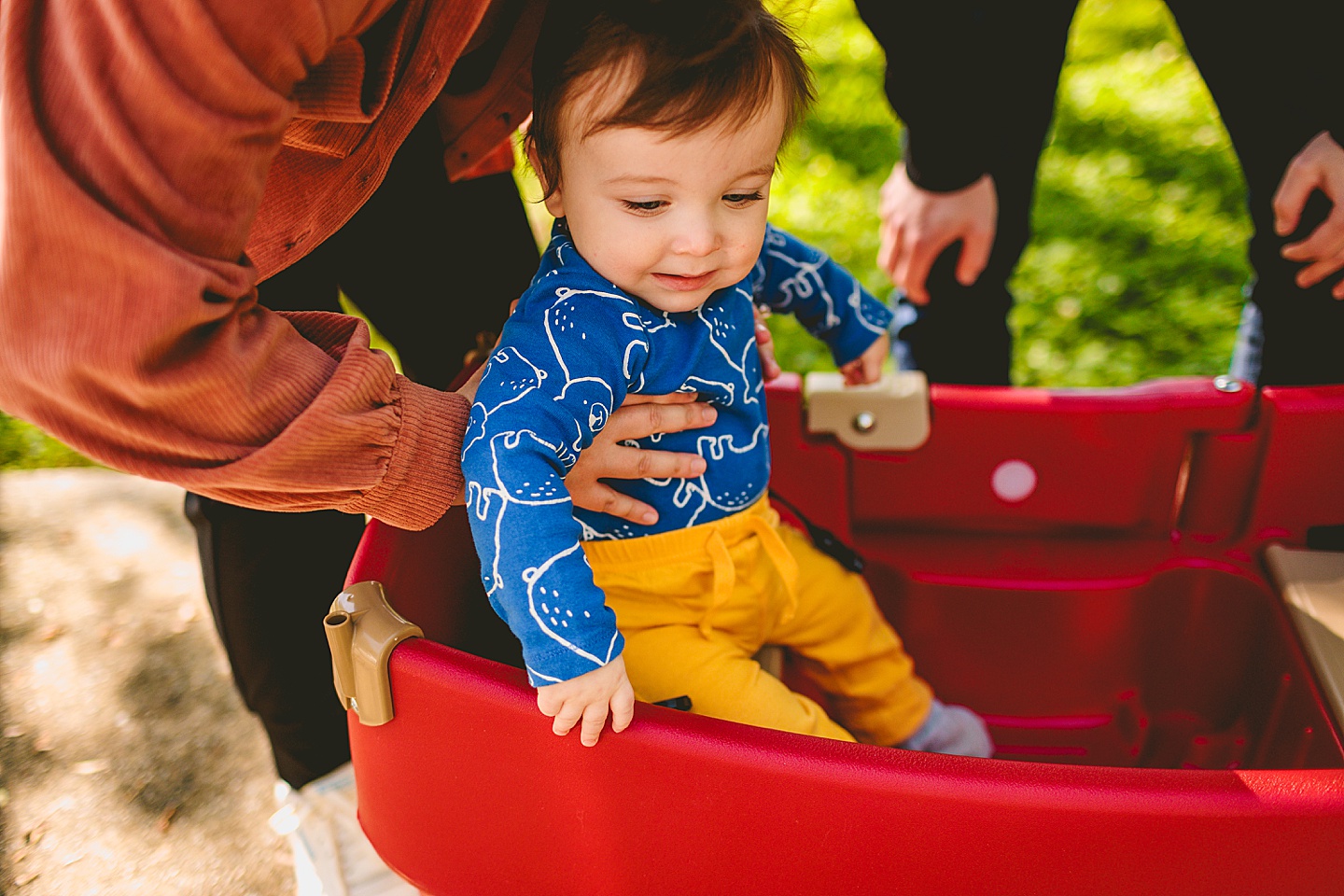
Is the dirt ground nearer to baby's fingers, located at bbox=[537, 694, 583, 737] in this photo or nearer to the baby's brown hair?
baby's fingers, located at bbox=[537, 694, 583, 737]

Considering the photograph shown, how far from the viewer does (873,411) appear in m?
1.14

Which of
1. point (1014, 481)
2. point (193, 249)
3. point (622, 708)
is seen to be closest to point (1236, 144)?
point (1014, 481)

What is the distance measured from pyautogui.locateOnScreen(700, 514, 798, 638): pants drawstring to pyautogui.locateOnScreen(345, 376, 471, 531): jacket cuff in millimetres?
250

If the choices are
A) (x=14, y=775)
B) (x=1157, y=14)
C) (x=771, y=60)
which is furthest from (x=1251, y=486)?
(x=1157, y=14)

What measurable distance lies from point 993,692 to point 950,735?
170mm

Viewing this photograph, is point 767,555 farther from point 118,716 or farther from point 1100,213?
point 1100,213

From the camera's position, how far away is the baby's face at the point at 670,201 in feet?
2.42

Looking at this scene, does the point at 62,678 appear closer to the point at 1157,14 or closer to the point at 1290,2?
the point at 1290,2

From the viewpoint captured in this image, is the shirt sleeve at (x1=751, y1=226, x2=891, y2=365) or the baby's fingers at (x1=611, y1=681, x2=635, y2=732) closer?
the baby's fingers at (x1=611, y1=681, x2=635, y2=732)

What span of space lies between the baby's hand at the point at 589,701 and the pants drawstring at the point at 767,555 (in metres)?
0.22

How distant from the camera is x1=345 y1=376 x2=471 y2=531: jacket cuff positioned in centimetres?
71

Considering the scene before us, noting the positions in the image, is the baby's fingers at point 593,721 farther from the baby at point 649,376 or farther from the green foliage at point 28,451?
the green foliage at point 28,451

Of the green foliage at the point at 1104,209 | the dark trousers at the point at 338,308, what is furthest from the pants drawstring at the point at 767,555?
the green foliage at the point at 1104,209

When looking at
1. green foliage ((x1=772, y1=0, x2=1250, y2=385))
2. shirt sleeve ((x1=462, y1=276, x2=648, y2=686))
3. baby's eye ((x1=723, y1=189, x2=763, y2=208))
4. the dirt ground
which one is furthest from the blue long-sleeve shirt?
green foliage ((x1=772, y1=0, x2=1250, y2=385))
